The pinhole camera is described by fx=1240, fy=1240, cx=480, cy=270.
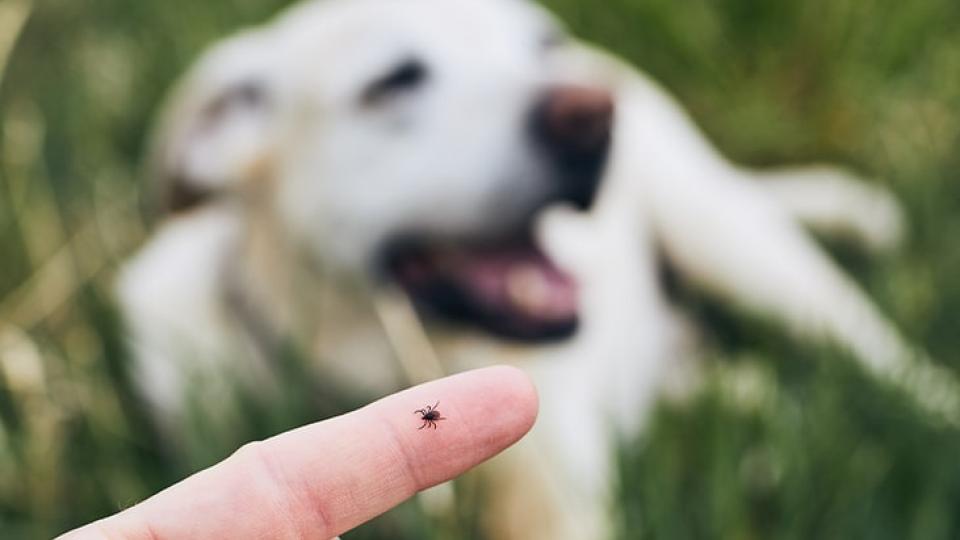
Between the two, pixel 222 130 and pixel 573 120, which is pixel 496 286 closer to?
pixel 573 120

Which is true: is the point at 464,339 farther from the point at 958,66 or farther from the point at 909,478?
the point at 958,66

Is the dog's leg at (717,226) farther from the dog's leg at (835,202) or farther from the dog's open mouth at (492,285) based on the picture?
the dog's open mouth at (492,285)

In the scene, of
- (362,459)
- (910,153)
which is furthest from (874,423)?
(362,459)

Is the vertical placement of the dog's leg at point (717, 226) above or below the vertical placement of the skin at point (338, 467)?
above

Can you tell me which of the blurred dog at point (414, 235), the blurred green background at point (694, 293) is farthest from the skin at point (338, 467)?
the blurred dog at point (414, 235)

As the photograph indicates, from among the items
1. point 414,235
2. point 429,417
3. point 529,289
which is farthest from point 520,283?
point 429,417
